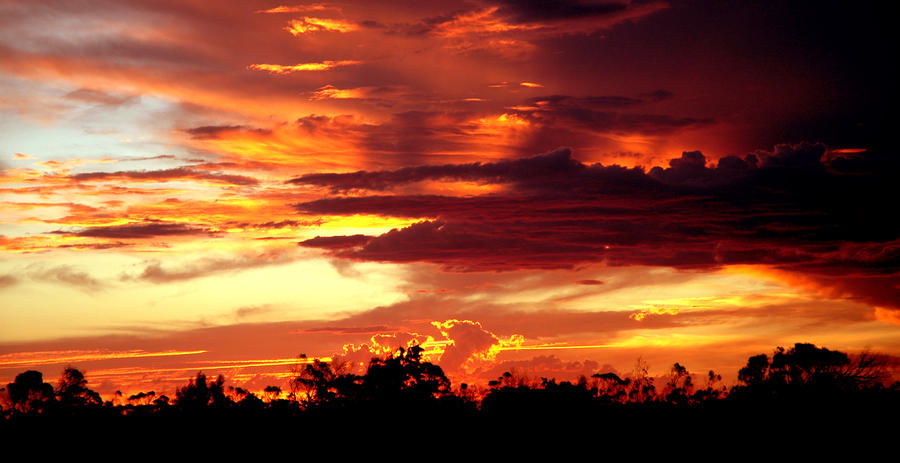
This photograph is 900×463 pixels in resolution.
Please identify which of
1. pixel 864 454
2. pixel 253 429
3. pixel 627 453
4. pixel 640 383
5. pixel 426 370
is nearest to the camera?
pixel 864 454

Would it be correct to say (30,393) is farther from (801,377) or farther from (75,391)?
(801,377)

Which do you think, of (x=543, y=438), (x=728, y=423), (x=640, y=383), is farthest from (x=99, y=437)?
(x=640, y=383)

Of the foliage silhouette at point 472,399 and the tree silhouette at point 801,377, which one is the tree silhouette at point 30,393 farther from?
the tree silhouette at point 801,377

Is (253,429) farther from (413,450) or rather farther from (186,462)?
(413,450)

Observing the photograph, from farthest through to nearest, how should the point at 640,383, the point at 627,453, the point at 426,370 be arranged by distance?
the point at 640,383 → the point at 426,370 → the point at 627,453

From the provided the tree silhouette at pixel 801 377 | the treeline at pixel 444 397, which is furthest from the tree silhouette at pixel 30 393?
the tree silhouette at pixel 801 377

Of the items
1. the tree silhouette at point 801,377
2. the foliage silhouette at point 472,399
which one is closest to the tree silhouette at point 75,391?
the foliage silhouette at point 472,399

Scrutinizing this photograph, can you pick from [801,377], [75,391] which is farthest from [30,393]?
[801,377]

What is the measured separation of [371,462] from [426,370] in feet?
115

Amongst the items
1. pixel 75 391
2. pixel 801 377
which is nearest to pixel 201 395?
pixel 75 391

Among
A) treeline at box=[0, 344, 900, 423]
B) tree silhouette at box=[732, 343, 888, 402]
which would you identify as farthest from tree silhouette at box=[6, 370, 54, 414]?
tree silhouette at box=[732, 343, 888, 402]

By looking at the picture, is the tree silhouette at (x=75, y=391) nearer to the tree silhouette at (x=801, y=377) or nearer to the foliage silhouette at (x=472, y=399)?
the foliage silhouette at (x=472, y=399)

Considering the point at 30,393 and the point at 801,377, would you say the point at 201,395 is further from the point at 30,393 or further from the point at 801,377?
the point at 801,377

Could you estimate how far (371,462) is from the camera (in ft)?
261
